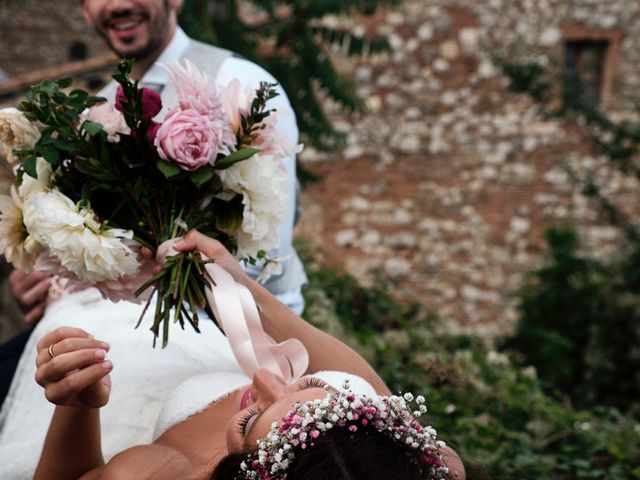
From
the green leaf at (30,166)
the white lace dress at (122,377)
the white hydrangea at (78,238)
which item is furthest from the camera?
the white lace dress at (122,377)

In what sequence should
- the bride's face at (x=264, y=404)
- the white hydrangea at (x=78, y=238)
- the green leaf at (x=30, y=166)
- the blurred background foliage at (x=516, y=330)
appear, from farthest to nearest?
1. the blurred background foliage at (x=516, y=330)
2. the green leaf at (x=30, y=166)
3. the white hydrangea at (x=78, y=238)
4. the bride's face at (x=264, y=404)

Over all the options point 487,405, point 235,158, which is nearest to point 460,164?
point 487,405

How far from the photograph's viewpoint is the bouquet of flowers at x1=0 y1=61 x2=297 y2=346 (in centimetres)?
264

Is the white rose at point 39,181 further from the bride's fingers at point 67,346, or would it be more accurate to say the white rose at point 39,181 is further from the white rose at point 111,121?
the bride's fingers at point 67,346

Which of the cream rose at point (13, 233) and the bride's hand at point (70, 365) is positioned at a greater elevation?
the cream rose at point (13, 233)

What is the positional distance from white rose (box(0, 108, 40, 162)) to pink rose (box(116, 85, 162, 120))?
0.25 m

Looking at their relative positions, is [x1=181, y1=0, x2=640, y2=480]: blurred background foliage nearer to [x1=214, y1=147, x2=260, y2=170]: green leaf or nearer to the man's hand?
[x1=214, y1=147, x2=260, y2=170]: green leaf

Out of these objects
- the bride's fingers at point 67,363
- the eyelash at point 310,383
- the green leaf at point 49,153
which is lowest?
the eyelash at point 310,383

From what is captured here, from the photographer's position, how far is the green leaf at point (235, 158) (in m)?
2.70

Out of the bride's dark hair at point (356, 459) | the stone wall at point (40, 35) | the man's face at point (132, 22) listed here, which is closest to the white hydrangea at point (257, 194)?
the bride's dark hair at point (356, 459)

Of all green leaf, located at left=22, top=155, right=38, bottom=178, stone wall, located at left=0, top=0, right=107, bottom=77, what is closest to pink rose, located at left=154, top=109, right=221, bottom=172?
green leaf, located at left=22, top=155, right=38, bottom=178

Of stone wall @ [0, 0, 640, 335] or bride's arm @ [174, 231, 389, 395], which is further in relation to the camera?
stone wall @ [0, 0, 640, 335]

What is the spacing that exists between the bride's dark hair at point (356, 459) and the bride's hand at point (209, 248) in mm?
692

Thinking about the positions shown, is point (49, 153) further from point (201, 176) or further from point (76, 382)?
point (76, 382)
